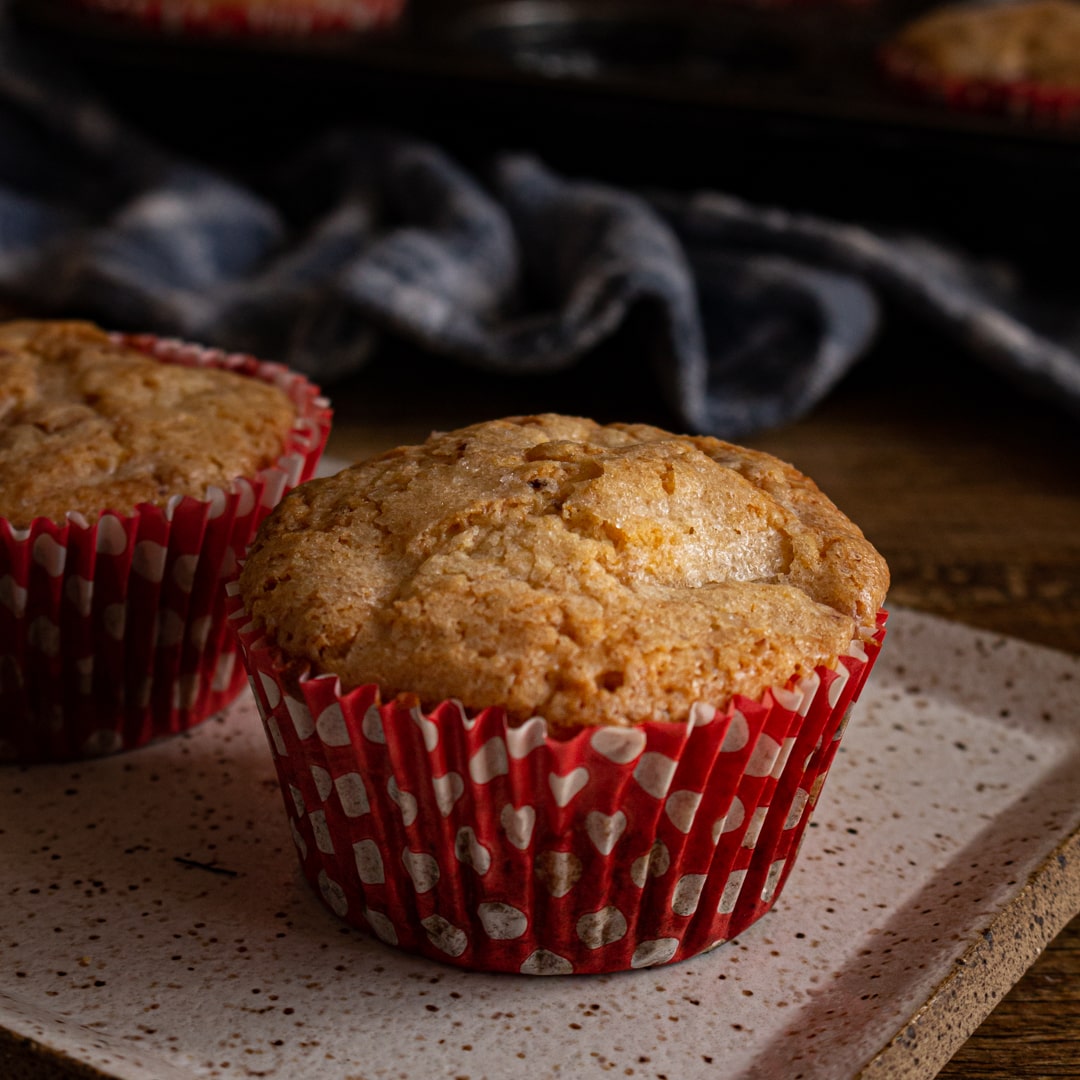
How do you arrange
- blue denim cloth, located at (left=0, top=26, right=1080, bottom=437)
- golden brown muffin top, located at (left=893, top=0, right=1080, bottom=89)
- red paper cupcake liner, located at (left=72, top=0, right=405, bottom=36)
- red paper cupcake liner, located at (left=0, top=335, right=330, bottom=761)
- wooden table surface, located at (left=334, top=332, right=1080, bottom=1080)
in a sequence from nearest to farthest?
red paper cupcake liner, located at (left=0, top=335, right=330, bottom=761), wooden table surface, located at (left=334, top=332, right=1080, bottom=1080), blue denim cloth, located at (left=0, top=26, right=1080, bottom=437), golden brown muffin top, located at (left=893, top=0, right=1080, bottom=89), red paper cupcake liner, located at (left=72, top=0, right=405, bottom=36)

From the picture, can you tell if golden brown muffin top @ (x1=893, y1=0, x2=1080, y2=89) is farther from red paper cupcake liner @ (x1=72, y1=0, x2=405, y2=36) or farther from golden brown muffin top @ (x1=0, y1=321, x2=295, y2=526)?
golden brown muffin top @ (x1=0, y1=321, x2=295, y2=526)

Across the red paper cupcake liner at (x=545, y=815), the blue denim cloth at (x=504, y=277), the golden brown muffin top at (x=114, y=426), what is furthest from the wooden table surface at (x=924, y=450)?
the red paper cupcake liner at (x=545, y=815)

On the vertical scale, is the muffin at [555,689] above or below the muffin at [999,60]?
below

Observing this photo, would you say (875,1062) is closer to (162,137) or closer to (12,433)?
(12,433)

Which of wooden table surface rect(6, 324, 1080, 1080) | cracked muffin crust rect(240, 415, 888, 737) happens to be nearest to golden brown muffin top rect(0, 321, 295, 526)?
cracked muffin crust rect(240, 415, 888, 737)

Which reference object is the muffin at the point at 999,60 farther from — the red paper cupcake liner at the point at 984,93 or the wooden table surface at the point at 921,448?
the wooden table surface at the point at 921,448

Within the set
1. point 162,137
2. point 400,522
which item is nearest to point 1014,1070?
point 400,522
